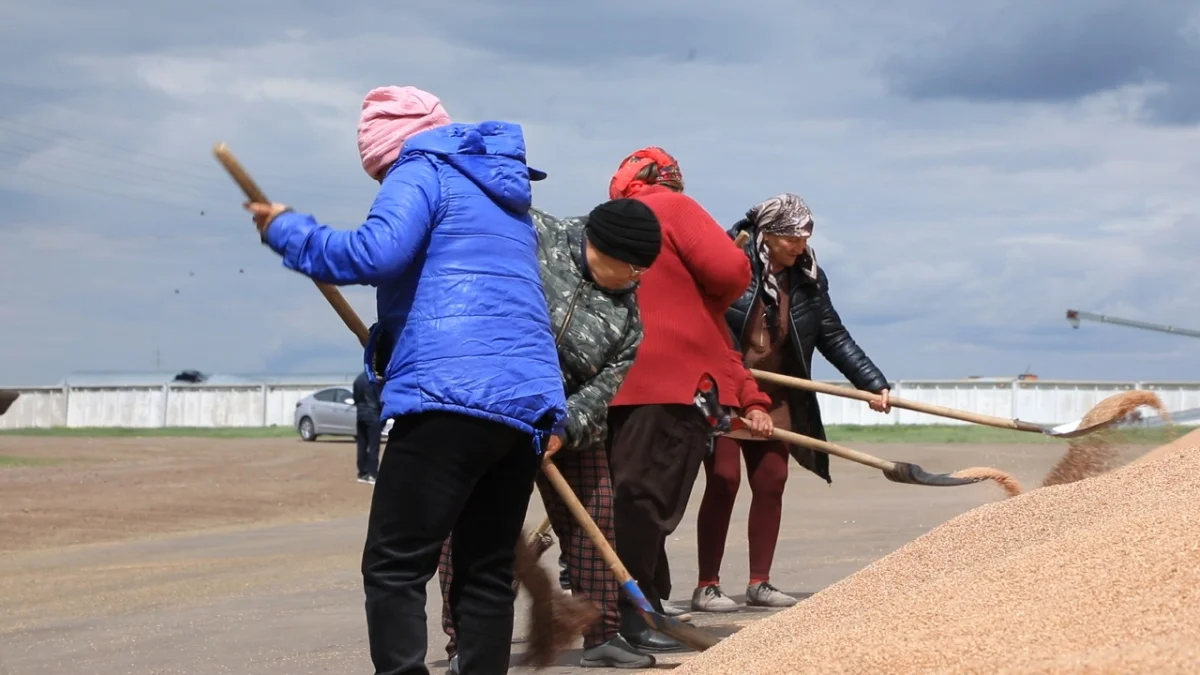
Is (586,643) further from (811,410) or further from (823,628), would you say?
(811,410)

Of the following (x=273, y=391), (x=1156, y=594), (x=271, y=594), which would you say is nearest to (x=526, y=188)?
(x=1156, y=594)

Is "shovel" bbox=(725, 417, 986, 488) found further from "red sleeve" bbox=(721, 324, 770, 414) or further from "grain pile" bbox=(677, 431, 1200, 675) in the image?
"grain pile" bbox=(677, 431, 1200, 675)

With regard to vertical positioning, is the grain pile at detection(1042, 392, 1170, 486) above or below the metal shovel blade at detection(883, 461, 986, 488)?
above

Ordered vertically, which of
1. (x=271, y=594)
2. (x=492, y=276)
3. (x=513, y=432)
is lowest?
(x=271, y=594)

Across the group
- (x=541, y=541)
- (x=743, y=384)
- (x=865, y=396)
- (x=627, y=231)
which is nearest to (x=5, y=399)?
(x=627, y=231)

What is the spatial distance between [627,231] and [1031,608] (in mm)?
1835

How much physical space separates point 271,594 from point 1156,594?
5.98m

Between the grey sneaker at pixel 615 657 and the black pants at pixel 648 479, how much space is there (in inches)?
20.7

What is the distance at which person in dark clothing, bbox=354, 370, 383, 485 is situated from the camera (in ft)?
67.4

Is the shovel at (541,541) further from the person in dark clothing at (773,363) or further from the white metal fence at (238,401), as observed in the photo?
the white metal fence at (238,401)

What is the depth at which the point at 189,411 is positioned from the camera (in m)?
49.8

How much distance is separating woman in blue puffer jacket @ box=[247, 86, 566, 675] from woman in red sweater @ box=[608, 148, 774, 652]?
2.01 m

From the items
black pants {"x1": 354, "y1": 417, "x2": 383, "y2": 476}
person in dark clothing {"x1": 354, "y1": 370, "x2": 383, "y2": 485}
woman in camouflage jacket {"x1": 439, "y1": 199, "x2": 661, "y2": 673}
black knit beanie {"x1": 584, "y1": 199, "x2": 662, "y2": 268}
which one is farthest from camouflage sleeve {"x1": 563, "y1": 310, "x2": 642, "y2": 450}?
black pants {"x1": 354, "y1": 417, "x2": 383, "y2": 476}

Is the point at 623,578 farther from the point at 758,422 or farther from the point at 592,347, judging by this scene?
the point at 758,422
